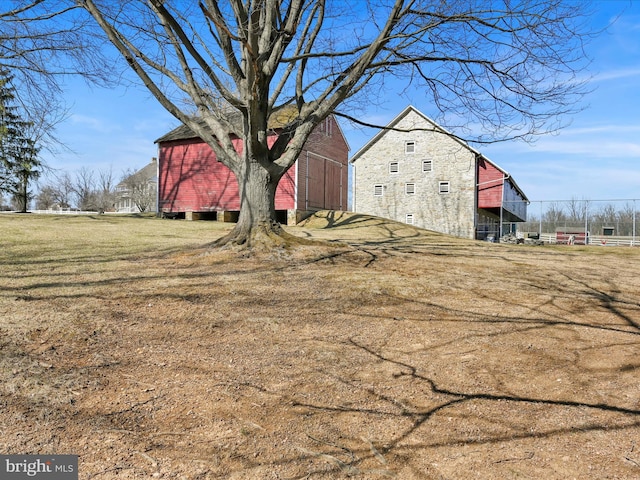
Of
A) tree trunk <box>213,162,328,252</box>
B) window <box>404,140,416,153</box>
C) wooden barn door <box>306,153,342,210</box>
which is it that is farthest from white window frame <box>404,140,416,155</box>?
tree trunk <box>213,162,328,252</box>

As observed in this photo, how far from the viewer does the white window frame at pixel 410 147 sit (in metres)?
28.0

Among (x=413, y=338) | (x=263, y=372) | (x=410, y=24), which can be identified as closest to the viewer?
(x=263, y=372)

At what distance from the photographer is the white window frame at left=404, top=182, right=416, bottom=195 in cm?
2792

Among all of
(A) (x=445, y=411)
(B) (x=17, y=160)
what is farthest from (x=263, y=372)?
(B) (x=17, y=160)

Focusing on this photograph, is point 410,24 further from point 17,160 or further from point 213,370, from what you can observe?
point 17,160

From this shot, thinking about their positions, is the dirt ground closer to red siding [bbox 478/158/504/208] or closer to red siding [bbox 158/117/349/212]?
red siding [bbox 158/117/349/212]

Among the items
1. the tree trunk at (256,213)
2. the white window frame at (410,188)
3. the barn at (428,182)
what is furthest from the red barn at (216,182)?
the tree trunk at (256,213)

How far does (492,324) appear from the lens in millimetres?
4125

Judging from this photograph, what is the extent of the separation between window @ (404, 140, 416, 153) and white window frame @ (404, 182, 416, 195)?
7.43 feet

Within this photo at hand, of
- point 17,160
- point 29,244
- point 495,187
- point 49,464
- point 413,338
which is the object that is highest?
point 17,160

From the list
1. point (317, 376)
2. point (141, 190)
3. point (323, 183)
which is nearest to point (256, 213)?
point (317, 376)

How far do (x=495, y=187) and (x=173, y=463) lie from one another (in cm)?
2699

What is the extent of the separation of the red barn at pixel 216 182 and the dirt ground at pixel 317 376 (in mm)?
14788

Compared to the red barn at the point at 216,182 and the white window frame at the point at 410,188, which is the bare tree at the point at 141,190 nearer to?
the red barn at the point at 216,182
